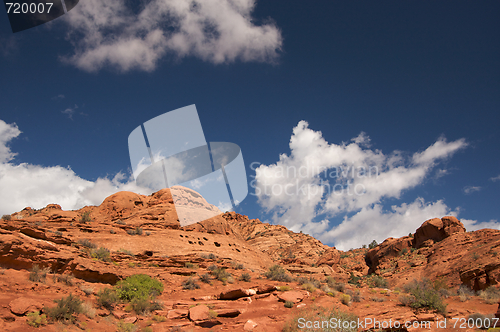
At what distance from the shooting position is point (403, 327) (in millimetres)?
8438

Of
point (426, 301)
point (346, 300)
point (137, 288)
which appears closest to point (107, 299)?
point (137, 288)

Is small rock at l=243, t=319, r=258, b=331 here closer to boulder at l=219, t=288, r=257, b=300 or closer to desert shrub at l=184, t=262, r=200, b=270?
boulder at l=219, t=288, r=257, b=300

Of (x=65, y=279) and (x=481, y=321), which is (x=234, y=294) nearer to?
(x=65, y=279)

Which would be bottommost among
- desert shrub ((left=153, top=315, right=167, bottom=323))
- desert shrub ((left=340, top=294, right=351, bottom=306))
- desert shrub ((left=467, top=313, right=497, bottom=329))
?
desert shrub ((left=467, top=313, right=497, bottom=329))

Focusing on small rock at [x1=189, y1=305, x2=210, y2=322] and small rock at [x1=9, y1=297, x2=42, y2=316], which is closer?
small rock at [x1=9, y1=297, x2=42, y2=316]

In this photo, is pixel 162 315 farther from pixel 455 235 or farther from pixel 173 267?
pixel 455 235

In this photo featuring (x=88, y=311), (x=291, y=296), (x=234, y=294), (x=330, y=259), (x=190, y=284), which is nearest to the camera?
(x=88, y=311)

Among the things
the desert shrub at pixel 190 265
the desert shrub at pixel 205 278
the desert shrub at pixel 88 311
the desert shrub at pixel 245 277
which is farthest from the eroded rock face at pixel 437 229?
the desert shrub at pixel 88 311

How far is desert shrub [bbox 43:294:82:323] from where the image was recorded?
770cm

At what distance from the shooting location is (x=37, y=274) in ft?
33.6

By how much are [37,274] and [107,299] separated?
309 centimetres

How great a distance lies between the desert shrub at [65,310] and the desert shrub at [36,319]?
268 millimetres

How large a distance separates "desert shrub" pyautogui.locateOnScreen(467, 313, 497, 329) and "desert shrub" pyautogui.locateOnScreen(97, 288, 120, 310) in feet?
45.9

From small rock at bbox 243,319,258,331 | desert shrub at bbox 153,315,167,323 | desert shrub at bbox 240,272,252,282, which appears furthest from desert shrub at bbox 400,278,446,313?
desert shrub at bbox 240,272,252,282
